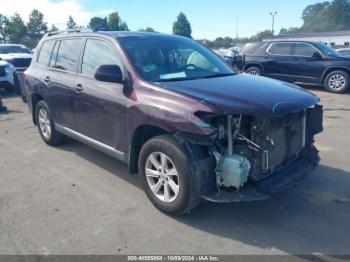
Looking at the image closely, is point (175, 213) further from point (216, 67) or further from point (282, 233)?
point (216, 67)

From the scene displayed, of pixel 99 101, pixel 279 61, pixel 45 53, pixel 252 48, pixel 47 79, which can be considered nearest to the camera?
pixel 99 101

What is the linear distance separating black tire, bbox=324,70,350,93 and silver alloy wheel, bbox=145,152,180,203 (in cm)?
1006

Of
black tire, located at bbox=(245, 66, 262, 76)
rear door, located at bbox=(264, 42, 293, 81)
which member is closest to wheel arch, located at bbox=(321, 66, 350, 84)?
rear door, located at bbox=(264, 42, 293, 81)

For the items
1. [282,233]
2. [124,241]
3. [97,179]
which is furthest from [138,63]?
[282,233]

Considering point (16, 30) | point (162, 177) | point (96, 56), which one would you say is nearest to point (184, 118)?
point (162, 177)

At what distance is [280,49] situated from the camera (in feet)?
43.9

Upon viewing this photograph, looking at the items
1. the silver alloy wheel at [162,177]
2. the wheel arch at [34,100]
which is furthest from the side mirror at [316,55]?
the silver alloy wheel at [162,177]

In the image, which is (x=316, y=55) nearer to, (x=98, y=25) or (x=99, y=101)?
(x=98, y=25)

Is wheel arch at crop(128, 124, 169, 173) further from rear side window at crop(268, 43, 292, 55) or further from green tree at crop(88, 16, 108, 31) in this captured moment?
rear side window at crop(268, 43, 292, 55)

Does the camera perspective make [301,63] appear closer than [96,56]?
No

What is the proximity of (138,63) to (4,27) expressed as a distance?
7676 centimetres

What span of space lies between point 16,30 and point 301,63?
66484mm

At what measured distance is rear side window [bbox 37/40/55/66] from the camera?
6.01m

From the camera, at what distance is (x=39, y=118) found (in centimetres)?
650
